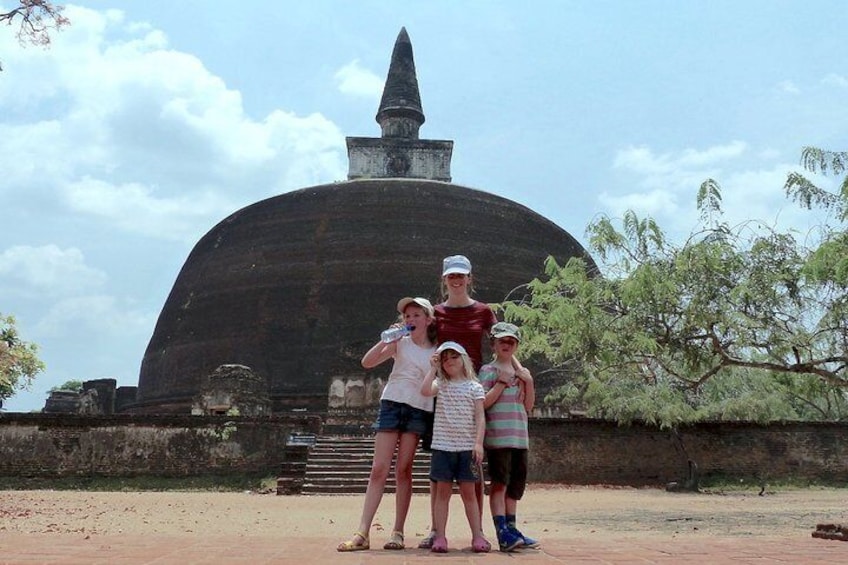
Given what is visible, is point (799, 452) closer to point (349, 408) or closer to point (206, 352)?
point (349, 408)

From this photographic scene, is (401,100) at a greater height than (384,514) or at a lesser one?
greater

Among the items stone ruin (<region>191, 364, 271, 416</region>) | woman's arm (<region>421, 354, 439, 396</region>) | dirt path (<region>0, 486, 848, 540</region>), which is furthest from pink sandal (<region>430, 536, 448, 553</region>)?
stone ruin (<region>191, 364, 271, 416</region>)

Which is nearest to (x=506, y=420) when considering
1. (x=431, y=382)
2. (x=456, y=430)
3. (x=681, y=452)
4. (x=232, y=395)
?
(x=456, y=430)

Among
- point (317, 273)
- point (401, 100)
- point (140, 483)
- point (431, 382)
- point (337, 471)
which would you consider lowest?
point (140, 483)

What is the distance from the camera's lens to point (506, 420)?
179 inches

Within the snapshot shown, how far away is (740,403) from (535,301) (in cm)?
732

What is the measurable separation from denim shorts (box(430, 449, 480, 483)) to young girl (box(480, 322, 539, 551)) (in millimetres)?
247

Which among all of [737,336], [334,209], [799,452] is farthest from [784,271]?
[334,209]

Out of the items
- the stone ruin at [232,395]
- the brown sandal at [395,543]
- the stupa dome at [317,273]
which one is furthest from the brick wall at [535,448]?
the brown sandal at [395,543]

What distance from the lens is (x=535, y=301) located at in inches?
443

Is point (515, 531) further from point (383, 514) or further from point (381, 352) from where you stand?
point (383, 514)

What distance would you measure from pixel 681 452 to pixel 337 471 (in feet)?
23.2

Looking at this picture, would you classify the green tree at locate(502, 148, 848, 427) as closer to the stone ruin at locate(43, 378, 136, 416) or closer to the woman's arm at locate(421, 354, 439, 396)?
the woman's arm at locate(421, 354, 439, 396)

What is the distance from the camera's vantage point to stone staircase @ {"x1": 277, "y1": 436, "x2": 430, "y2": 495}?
42.5ft
